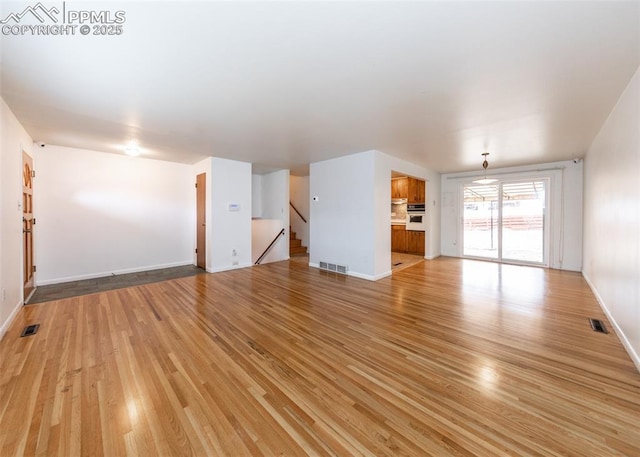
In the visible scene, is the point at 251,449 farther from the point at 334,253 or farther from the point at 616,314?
the point at 334,253

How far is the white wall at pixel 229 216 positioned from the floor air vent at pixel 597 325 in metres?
6.14

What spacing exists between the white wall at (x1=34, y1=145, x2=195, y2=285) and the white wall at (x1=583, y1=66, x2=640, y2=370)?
7603mm

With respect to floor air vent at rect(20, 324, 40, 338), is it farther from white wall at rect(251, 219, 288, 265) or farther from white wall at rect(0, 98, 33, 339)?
white wall at rect(251, 219, 288, 265)

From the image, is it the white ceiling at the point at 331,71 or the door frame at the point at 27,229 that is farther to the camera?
the door frame at the point at 27,229

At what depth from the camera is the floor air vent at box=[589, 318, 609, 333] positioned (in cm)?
280

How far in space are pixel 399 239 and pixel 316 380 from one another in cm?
716

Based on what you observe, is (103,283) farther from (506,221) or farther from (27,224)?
(506,221)

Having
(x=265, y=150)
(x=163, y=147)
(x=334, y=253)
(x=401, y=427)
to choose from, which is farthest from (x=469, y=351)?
(x=163, y=147)

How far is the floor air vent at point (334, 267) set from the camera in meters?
5.53

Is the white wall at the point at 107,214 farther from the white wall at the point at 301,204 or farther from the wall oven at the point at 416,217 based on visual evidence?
the wall oven at the point at 416,217

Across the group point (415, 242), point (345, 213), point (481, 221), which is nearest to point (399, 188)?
point (415, 242)

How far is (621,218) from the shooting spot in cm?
266

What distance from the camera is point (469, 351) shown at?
2375 millimetres
